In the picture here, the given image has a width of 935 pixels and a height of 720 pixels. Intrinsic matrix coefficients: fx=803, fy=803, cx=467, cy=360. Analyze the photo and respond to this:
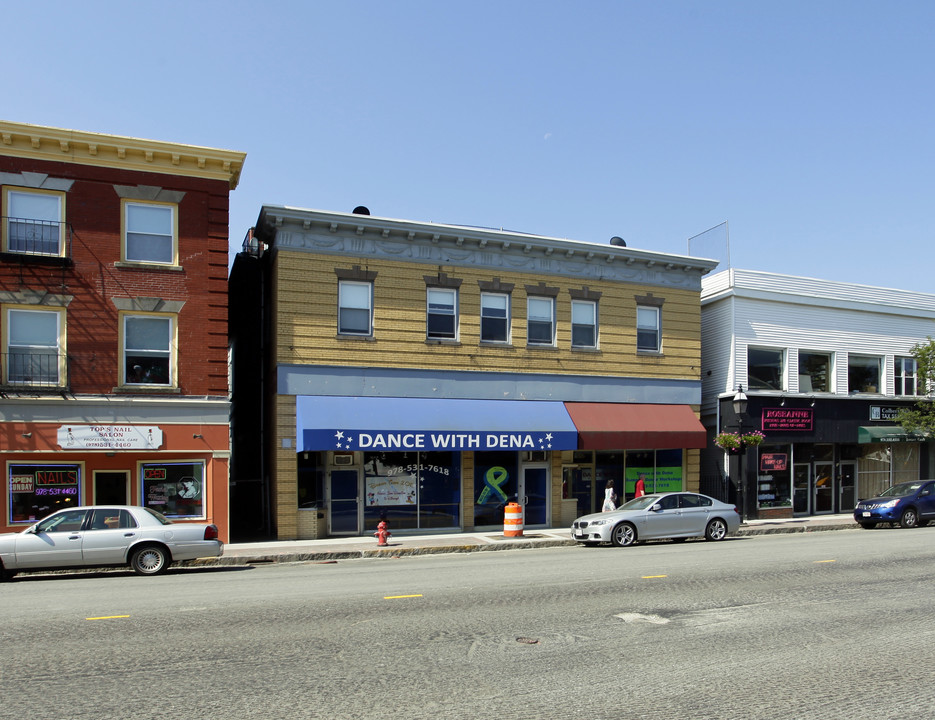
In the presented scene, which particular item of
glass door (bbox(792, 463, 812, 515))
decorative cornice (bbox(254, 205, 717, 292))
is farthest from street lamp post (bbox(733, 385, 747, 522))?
decorative cornice (bbox(254, 205, 717, 292))

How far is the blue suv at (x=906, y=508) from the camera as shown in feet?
79.1

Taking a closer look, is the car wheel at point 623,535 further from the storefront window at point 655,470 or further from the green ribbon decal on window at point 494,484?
the storefront window at point 655,470

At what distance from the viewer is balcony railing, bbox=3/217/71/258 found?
19547mm

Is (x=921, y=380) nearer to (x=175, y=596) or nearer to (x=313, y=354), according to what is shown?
(x=313, y=354)

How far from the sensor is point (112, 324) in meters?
20.1

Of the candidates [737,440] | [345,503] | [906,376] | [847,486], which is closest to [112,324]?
[345,503]

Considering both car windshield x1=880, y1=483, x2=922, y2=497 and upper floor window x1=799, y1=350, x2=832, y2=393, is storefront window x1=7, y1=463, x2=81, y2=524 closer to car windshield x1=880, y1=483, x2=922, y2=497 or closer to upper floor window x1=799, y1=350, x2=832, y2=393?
car windshield x1=880, y1=483, x2=922, y2=497

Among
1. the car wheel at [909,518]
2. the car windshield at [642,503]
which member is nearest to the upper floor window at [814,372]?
the car wheel at [909,518]

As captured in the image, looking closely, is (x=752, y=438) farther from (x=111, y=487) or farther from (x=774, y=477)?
(x=111, y=487)

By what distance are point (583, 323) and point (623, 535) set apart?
8.14 meters

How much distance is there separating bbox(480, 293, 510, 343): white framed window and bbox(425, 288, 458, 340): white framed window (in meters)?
0.89

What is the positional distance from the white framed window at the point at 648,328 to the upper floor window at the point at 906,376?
36.0 ft

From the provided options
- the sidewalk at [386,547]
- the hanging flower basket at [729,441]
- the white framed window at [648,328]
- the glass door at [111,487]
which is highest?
the white framed window at [648,328]

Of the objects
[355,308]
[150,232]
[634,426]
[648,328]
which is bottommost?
[634,426]
